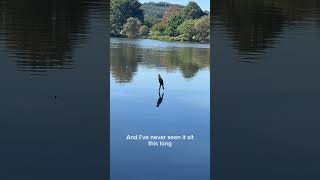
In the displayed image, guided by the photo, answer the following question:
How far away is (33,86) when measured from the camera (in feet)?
15.7

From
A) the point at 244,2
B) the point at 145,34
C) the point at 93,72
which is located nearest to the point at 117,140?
the point at 93,72

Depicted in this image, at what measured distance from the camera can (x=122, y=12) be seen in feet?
16.0

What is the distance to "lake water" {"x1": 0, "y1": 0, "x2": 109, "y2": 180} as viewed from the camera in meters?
4.71

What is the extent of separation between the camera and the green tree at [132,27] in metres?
4.91

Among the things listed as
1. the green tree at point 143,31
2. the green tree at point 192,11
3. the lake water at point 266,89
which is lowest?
the lake water at point 266,89

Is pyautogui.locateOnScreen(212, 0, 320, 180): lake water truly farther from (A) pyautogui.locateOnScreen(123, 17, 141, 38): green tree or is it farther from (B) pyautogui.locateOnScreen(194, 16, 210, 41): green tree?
(A) pyautogui.locateOnScreen(123, 17, 141, 38): green tree

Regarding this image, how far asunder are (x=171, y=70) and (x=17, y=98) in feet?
3.75

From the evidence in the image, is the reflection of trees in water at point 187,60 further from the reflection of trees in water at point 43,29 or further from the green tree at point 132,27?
the reflection of trees in water at point 43,29

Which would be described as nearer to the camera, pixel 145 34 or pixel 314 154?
pixel 314 154

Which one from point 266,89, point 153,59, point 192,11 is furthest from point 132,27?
point 266,89

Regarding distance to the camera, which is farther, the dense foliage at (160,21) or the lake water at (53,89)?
the dense foliage at (160,21)

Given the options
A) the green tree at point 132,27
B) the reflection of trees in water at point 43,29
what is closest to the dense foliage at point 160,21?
the green tree at point 132,27

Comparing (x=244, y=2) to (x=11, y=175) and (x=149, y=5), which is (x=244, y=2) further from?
(x=11, y=175)

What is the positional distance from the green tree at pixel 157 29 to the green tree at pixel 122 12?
12cm
